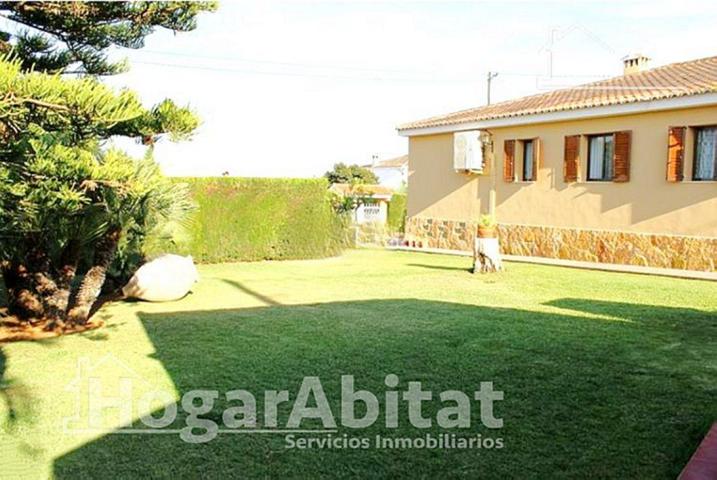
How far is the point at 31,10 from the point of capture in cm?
707

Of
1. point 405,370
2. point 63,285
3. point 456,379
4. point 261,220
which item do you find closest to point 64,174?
point 63,285

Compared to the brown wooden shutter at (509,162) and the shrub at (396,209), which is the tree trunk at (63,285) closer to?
the brown wooden shutter at (509,162)

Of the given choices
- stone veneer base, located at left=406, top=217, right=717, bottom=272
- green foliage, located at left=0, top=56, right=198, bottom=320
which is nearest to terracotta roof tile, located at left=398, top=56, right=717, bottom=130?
stone veneer base, located at left=406, top=217, right=717, bottom=272

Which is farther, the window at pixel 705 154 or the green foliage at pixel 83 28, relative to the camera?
the window at pixel 705 154

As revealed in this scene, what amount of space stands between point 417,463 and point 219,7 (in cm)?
646

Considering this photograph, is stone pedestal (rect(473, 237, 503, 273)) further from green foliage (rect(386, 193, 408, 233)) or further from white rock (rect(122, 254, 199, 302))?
green foliage (rect(386, 193, 408, 233))

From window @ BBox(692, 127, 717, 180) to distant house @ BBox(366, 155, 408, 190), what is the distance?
4244 cm

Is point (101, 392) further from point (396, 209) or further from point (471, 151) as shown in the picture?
point (396, 209)

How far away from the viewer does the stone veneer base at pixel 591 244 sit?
14.3 m

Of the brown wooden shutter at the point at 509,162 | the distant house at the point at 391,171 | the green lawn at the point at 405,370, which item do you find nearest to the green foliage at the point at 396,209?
the brown wooden shutter at the point at 509,162

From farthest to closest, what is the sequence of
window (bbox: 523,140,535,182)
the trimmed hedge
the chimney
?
the chimney
window (bbox: 523,140,535,182)
the trimmed hedge

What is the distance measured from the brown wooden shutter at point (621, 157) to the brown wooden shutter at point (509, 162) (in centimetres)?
381

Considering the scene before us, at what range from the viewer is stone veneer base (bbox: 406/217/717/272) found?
14328 mm

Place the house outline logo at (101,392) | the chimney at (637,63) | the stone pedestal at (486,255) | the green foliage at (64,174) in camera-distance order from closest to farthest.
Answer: the house outline logo at (101,392), the green foliage at (64,174), the stone pedestal at (486,255), the chimney at (637,63)
